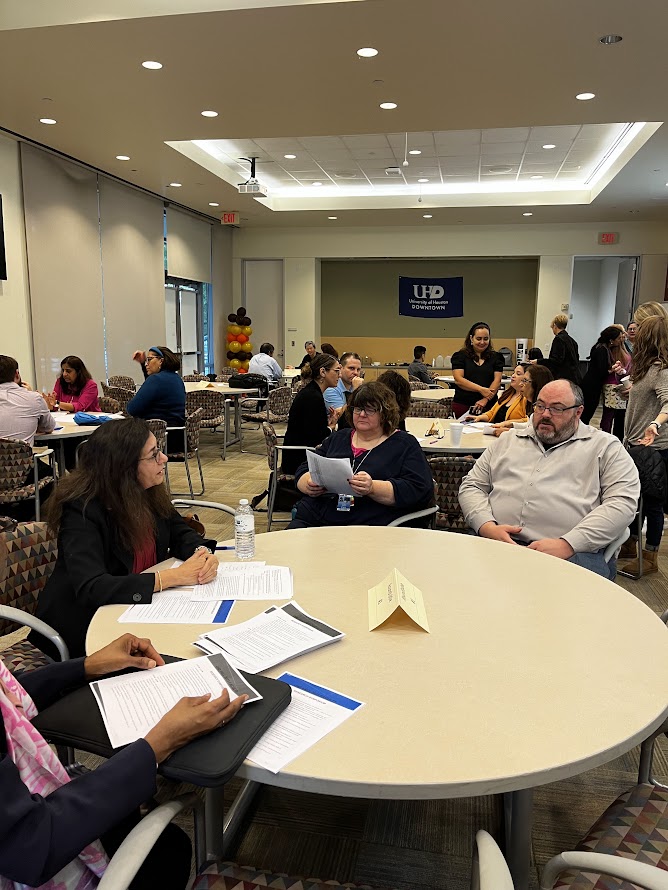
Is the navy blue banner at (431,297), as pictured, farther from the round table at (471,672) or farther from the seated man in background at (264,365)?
the round table at (471,672)

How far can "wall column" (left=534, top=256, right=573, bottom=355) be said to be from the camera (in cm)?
1309

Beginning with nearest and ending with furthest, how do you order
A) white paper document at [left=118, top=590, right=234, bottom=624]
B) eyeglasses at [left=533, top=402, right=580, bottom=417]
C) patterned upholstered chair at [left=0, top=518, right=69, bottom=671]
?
white paper document at [left=118, top=590, right=234, bottom=624]
patterned upholstered chair at [left=0, top=518, right=69, bottom=671]
eyeglasses at [left=533, top=402, right=580, bottom=417]

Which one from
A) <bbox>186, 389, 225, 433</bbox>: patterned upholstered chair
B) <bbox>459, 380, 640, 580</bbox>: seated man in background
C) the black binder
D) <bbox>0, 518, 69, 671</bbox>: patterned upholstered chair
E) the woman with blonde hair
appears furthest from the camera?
<bbox>186, 389, 225, 433</bbox>: patterned upholstered chair

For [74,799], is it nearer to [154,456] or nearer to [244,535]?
[244,535]

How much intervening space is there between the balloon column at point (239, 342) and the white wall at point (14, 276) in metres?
5.98

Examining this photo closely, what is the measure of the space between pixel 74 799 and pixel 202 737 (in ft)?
0.73

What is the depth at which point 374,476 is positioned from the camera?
2996 millimetres

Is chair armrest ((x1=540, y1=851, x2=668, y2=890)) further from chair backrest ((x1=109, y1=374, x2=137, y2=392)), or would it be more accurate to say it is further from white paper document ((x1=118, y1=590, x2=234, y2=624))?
chair backrest ((x1=109, y1=374, x2=137, y2=392))

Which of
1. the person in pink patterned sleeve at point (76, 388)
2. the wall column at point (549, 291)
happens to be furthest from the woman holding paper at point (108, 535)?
the wall column at point (549, 291)

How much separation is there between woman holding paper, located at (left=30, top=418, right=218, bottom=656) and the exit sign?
12.7 meters

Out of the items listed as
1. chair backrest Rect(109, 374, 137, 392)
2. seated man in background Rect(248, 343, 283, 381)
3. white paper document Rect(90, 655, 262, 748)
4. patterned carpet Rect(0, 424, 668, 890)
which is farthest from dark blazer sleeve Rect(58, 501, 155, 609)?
seated man in background Rect(248, 343, 283, 381)

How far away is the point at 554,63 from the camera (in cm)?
534

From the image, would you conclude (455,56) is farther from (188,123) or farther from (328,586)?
(328,586)

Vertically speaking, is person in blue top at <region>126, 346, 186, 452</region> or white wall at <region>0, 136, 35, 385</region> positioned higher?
white wall at <region>0, 136, 35, 385</region>
